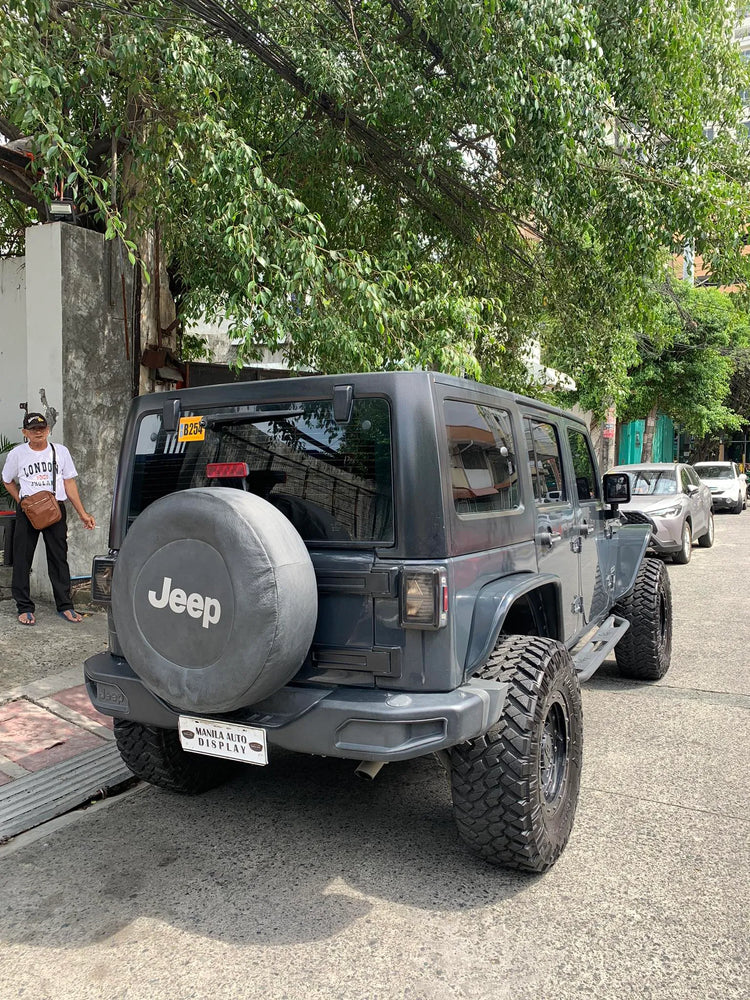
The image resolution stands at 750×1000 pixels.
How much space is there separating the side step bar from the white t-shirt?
4.29 m

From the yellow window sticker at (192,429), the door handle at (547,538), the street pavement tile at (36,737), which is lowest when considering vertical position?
the street pavement tile at (36,737)

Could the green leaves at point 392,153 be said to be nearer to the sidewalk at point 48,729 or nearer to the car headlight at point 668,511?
the sidewalk at point 48,729

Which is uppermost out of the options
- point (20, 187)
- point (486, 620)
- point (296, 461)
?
point (20, 187)

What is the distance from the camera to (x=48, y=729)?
4.62 m

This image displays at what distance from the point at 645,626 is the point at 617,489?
976 mm

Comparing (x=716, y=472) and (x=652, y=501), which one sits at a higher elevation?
(x=716, y=472)

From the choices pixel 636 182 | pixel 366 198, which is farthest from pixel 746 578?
pixel 366 198

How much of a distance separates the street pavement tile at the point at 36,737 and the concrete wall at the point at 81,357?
7.71 ft

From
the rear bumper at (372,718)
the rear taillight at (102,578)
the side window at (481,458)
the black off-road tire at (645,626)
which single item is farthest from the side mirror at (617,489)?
the rear taillight at (102,578)

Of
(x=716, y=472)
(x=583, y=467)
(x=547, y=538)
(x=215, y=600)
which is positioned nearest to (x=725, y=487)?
(x=716, y=472)

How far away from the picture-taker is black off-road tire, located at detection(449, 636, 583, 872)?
2895 mm

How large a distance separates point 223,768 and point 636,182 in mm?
6087

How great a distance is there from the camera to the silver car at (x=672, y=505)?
11.2m

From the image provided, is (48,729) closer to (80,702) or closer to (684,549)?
(80,702)
